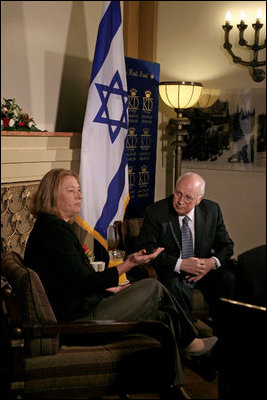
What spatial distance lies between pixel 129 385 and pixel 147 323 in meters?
0.23

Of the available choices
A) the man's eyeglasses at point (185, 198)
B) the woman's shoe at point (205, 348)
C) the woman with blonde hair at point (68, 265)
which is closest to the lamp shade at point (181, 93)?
the man's eyeglasses at point (185, 198)

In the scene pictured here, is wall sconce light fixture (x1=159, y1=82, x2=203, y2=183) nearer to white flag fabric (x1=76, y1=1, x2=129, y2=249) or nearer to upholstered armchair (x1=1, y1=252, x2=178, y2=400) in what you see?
white flag fabric (x1=76, y1=1, x2=129, y2=249)

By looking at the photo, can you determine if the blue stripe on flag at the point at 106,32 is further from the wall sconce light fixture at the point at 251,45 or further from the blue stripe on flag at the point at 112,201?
the wall sconce light fixture at the point at 251,45

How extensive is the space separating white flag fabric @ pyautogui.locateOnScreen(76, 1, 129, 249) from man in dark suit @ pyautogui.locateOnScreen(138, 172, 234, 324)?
0.35 m

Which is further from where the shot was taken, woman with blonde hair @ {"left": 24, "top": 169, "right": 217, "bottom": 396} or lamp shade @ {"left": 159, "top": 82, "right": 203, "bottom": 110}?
lamp shade @ {"left": 159, "top": 82, "right": 203, "bottom": 110}

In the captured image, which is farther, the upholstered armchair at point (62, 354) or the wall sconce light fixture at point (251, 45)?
the wall sconce light fixture at point (251, 45)

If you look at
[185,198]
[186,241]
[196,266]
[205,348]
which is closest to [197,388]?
[205,348]

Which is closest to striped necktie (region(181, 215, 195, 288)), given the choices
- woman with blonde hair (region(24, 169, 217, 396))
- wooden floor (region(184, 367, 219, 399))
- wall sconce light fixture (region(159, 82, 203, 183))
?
wall sconce light fixture (region(159, 82, 203, 183))

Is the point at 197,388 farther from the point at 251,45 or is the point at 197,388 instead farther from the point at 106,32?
the point at 106,32

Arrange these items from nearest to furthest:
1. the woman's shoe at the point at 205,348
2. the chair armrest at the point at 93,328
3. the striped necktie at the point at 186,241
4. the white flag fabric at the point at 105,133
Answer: the chair armrest at the point at 93,328 < the woman's shoe at the point at 205,348 < the striped necktie at the point at 186,241 < the white flag fabric at the point at 105,133

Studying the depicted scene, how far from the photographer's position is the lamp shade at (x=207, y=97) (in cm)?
273

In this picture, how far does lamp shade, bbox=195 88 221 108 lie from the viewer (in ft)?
8.95

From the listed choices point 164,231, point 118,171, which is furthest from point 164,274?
point 118,171

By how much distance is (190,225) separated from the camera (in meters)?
2.63
